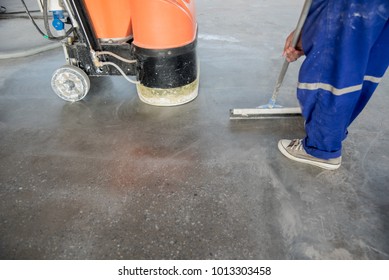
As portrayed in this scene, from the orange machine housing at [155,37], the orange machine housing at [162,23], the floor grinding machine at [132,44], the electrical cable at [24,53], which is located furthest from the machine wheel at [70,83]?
the electrical cable at [24,53]

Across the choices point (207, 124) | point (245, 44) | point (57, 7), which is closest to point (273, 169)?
point (207, 124)

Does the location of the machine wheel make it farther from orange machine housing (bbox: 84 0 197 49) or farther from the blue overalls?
the blue overalls

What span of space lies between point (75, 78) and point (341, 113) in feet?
5.62

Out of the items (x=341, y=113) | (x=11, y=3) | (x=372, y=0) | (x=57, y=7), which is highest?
(x=372, y=0)

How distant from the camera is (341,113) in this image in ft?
4.37

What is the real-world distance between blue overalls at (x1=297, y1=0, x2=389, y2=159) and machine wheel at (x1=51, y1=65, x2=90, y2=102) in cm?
146

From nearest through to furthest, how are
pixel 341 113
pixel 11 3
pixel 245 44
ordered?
pixel 341 113 → pixel 245 44 → pixel 11 3

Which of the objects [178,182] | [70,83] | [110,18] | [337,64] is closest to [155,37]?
[110,18]

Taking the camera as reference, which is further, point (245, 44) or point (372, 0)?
point (245, 44)

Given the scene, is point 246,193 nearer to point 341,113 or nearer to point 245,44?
point 341,113

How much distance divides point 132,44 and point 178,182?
3.28 ft

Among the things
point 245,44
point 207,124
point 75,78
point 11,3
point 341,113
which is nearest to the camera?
point 341,113

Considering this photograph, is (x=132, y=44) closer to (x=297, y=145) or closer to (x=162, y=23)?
(x=162, y=23)

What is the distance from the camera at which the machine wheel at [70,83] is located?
1985 mm
